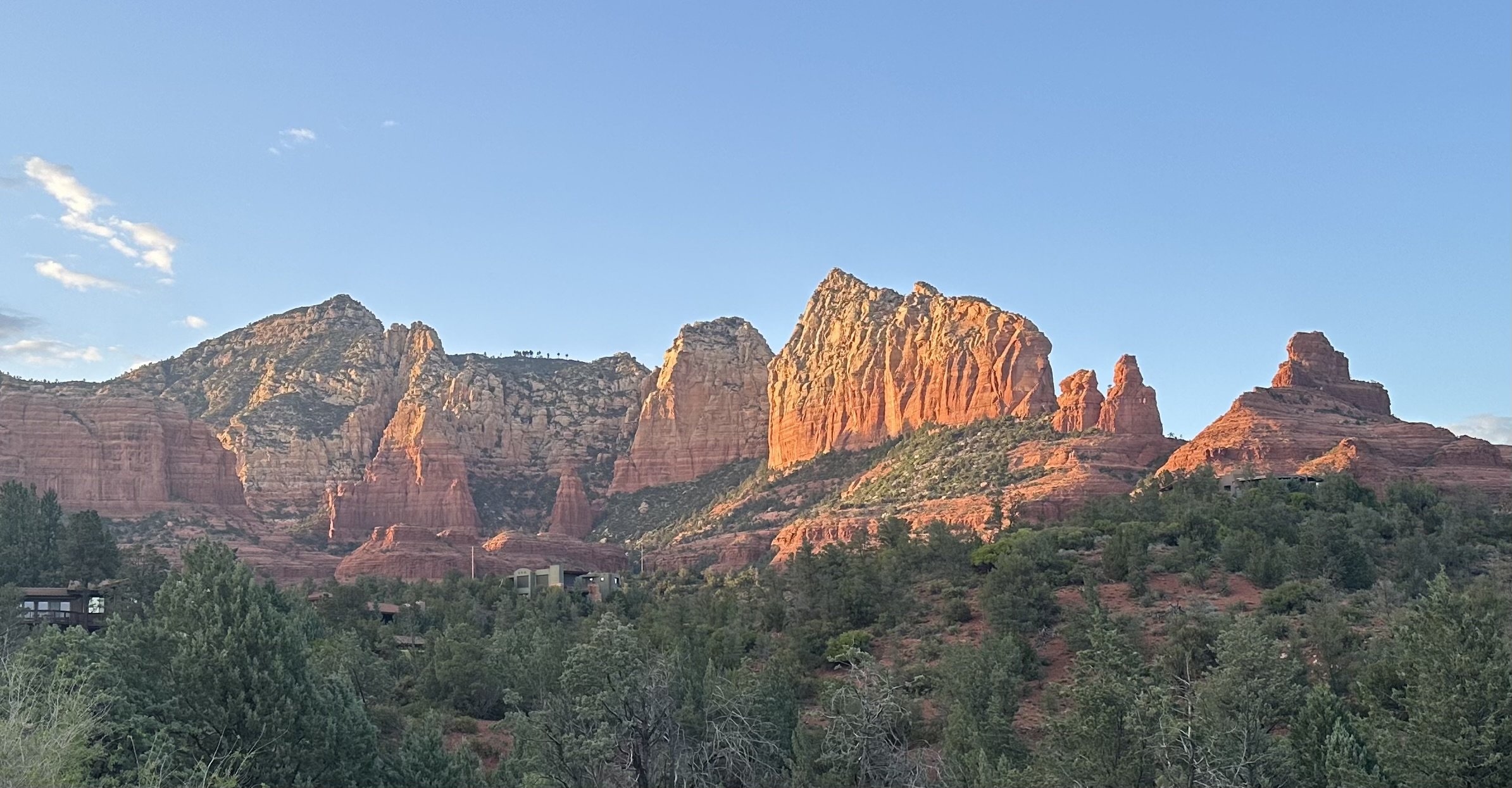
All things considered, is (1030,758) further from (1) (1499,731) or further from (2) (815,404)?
(2) (815,404)

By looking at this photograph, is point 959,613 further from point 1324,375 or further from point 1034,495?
point 1324,375

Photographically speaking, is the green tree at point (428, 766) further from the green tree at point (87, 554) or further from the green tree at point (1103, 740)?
the green tree at point (87, 554)

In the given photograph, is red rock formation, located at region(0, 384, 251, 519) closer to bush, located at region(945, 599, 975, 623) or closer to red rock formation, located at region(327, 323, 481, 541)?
red rock formation, located at region(327, 323, 481, 541)

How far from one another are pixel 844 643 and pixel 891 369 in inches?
3369

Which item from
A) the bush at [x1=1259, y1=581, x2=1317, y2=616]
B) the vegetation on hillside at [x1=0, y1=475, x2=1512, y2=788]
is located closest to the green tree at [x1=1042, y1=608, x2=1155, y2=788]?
the vegetation on hillside at [x1=0, y1=475, x2=1512, y2=788]

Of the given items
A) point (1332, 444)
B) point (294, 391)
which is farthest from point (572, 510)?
point (1332, 444)

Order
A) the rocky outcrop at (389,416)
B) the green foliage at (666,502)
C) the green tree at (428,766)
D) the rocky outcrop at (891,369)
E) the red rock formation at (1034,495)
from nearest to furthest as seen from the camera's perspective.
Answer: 1. the green tree at (428,766)
2. the red rock formation at (1034,495)
3. the rocky outcrop at (891,369)
4. the green foliage at (666,502)
5. the rocky outcrop at (389,416)

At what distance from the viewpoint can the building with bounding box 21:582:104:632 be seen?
58.2 metres

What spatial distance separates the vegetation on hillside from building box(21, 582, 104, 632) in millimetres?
2349

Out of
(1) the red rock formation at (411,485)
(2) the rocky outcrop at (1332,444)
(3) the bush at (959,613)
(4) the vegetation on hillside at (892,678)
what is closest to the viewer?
(4) the vegetation on hillside at (892,678)

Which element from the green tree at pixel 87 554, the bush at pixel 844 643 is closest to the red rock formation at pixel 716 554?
the green tree at pixel 87 554

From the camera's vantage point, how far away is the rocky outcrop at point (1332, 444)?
8081 cm

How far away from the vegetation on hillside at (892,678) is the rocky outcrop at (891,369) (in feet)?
181

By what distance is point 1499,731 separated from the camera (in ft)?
88.7
